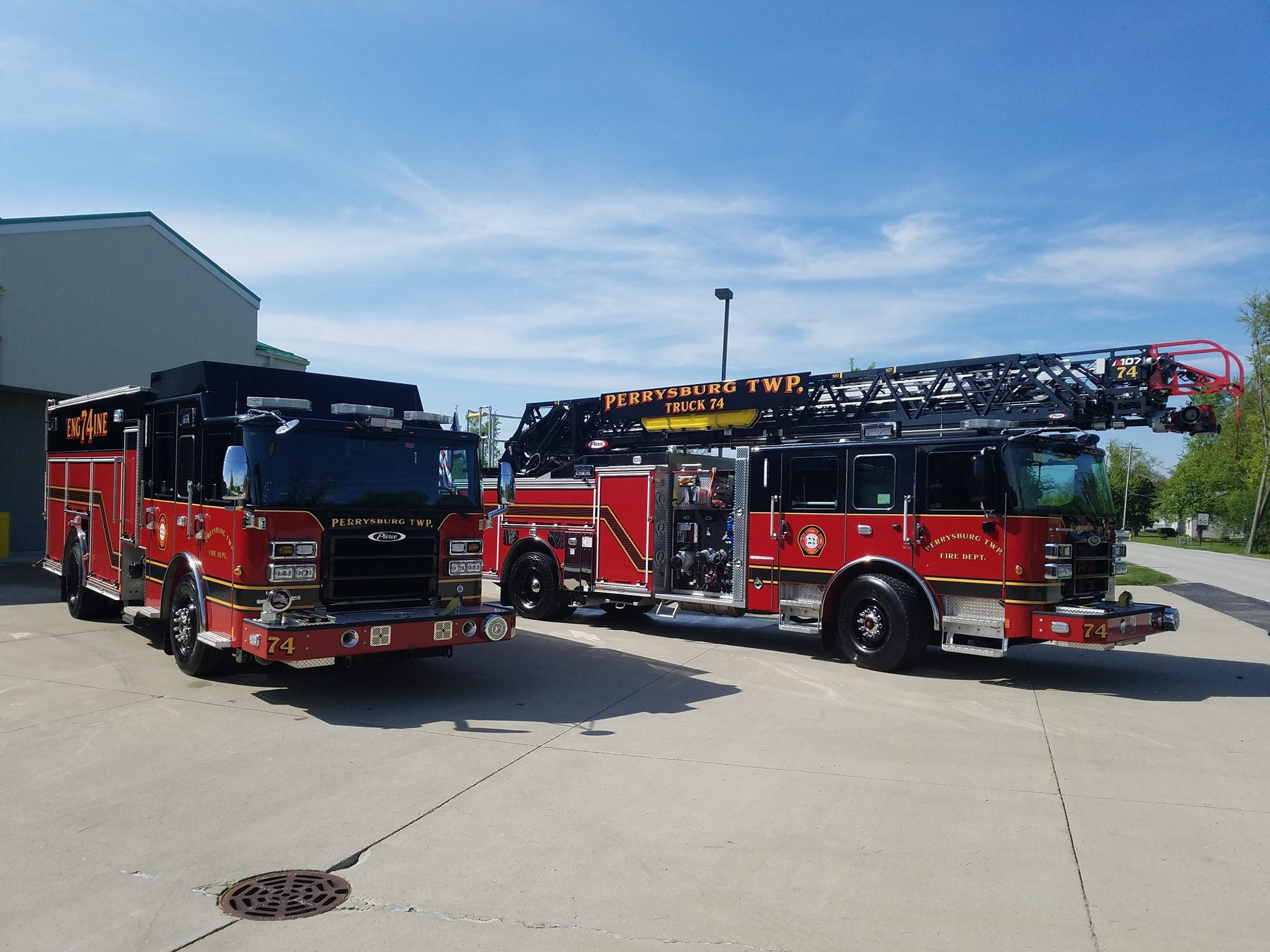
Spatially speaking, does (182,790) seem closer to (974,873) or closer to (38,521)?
(974,873)

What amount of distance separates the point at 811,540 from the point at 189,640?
6666 mm

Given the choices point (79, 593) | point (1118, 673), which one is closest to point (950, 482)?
point (1118, 673)

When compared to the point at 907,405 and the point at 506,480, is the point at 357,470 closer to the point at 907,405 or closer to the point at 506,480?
the point at 506,480

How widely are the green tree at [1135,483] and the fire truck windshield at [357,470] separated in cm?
7878

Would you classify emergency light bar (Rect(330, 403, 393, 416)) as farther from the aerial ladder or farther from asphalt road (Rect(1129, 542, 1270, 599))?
asphalt road (Rect(1129, 542, 1270, 599))

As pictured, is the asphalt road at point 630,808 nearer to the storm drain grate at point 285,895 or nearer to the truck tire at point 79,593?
the storm drain grate at point 285,895

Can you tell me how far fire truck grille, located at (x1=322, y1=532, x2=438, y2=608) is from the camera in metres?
7.74

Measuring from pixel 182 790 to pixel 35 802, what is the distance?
2.62 ft

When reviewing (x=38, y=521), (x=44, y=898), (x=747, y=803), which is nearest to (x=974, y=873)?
(x=747, y=803)

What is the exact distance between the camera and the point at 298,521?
7.55 metres

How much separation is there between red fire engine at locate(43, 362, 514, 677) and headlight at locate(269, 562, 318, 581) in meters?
0.01

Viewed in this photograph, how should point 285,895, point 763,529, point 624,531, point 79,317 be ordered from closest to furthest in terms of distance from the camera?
1. point 285,895
2. point 763,529
3. point 624,531
4. point 79,317

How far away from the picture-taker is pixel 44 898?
421cm

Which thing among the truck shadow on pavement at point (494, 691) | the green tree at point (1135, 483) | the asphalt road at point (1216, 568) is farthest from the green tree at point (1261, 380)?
the truck shadow on pavement at point (494, 691)
